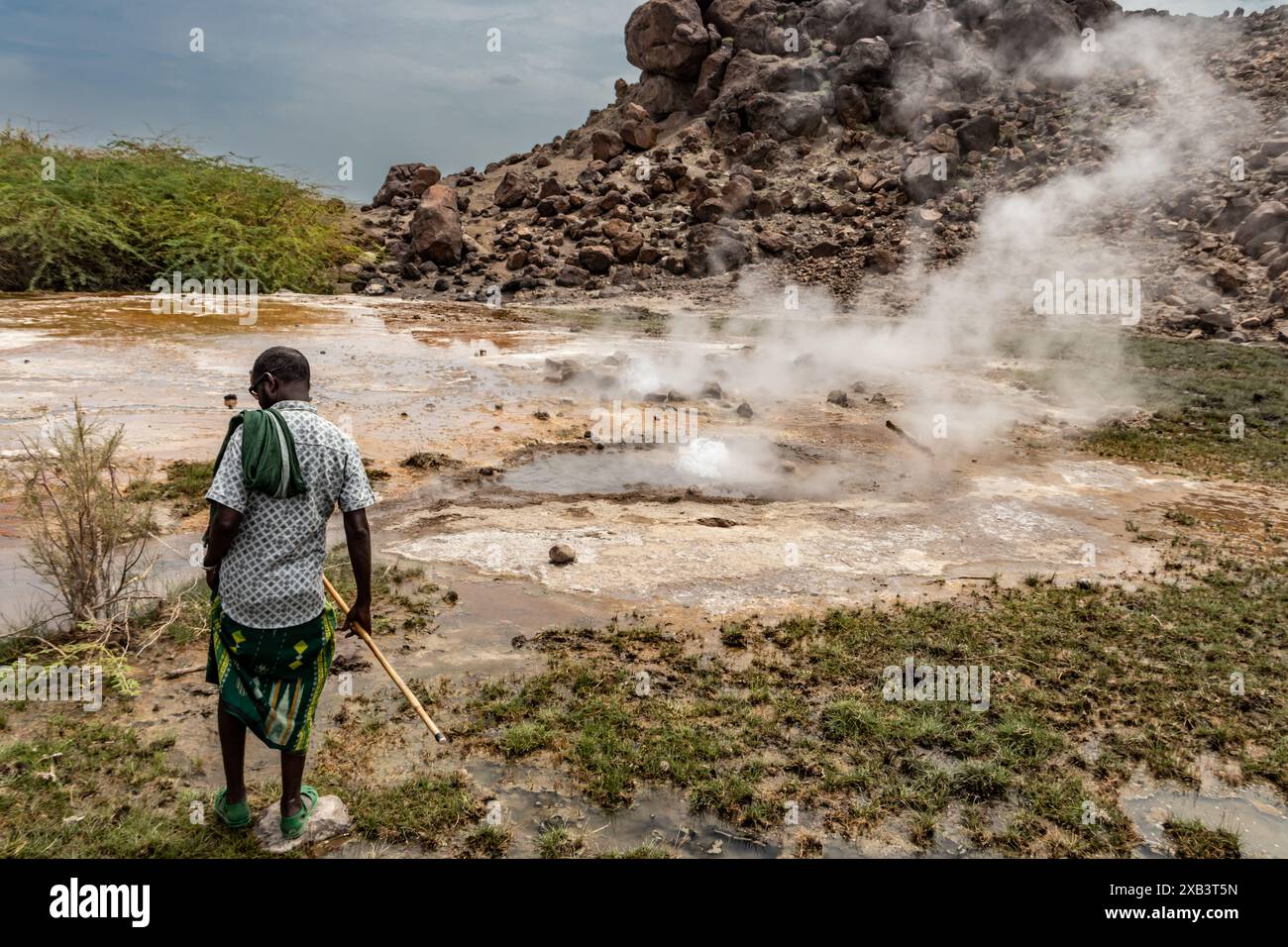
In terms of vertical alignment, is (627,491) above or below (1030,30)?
below

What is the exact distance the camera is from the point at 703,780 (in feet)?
11.6

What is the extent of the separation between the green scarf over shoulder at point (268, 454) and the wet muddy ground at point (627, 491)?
128 cm

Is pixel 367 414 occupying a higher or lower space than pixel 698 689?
higher

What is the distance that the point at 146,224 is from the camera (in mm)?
18734

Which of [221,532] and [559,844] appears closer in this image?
[221,532]

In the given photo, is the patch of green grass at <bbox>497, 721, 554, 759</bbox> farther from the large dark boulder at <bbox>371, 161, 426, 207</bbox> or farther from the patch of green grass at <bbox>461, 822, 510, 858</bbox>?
the large dark boulder at <bbox>371, 161, 426, 207</bbox>

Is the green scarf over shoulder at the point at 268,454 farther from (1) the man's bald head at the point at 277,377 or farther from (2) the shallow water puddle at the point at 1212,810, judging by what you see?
(2) the shallow water puddle at the point at 1212,810

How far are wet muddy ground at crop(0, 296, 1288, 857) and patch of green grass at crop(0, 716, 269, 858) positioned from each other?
A: 0.17m

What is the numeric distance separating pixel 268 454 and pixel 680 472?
5.53m

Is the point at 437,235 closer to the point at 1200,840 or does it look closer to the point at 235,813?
the point at 235,813

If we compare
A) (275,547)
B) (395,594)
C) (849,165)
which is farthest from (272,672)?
(849,165)
